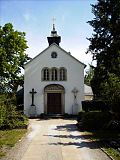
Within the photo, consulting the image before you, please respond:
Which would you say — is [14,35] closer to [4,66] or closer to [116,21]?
[4,66]

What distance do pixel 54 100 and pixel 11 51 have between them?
28.2 ft

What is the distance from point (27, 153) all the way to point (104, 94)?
22.1 ft

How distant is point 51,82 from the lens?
122ft

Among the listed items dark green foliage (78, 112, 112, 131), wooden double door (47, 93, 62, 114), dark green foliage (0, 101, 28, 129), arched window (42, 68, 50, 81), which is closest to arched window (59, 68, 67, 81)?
arched window (42, 68, 50, 81)

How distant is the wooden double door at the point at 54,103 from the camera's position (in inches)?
1454

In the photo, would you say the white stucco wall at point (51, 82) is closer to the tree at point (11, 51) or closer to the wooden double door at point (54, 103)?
the wooden double door at point (54, 103)

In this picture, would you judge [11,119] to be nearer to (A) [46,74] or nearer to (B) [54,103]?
(B) [54,103]

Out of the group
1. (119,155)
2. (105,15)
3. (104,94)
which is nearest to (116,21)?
(105,15)

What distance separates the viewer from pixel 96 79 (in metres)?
33.9

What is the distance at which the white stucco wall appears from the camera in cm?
3675

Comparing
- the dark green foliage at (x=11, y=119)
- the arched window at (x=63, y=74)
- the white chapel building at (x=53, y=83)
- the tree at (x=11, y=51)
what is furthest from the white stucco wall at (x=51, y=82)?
the dark green foliage at (x=11, y=119)

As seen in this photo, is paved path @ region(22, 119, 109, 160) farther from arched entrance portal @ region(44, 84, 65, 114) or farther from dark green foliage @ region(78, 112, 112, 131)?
arched entrance portal @ region(44, 84, 65, 114)

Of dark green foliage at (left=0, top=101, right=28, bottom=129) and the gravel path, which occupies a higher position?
dark green foliage at (left=0, top=101, right=28, bottom=129)

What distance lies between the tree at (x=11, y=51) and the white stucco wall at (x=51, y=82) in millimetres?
2318
